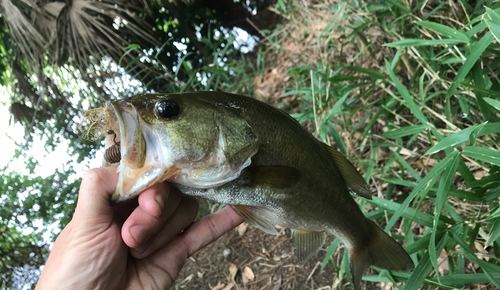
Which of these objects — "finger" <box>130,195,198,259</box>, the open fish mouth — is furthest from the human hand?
the open fish mouth

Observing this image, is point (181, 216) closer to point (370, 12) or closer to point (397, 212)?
point (397, 212)

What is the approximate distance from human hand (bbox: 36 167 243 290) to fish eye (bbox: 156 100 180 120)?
271mm

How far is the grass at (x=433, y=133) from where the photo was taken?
4.05 feet

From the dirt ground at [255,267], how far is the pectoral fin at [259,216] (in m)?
1.20

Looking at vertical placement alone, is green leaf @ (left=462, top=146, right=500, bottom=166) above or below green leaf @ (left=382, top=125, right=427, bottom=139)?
below

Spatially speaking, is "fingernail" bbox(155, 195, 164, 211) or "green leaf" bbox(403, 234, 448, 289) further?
"green leaf" bbox(403, 234, 448, 289)

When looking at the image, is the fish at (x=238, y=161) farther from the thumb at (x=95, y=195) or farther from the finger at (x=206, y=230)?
the finger at (x=206, y=230)

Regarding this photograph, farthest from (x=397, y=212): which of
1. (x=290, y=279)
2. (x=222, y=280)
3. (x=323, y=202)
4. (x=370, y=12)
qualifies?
(x=222, y=280)

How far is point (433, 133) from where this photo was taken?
1.55 metres

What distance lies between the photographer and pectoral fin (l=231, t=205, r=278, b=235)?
3.76 ft

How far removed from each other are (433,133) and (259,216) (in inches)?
42.9

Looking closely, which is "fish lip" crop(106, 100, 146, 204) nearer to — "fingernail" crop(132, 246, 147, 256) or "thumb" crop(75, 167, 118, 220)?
"thumb" crop(75, 167, 118, 220)

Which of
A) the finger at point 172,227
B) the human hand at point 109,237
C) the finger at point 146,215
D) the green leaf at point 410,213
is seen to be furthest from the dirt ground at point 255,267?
the finger at point 146,215

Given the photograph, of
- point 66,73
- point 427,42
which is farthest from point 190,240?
point 66,73
